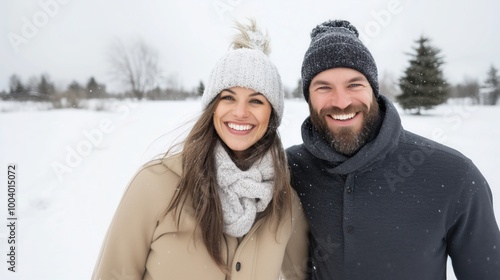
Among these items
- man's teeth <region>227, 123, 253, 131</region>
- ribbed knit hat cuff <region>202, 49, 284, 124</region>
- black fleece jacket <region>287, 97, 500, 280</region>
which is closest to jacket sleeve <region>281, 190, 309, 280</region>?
black fleece jacket <region>287, 97, 500, 280</region>

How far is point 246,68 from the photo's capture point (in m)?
2.09

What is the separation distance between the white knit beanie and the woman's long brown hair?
105mm

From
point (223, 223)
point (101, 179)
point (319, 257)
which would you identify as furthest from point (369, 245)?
point (101, 179)

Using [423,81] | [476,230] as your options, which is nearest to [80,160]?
[476,230]

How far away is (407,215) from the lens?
6.05 ft

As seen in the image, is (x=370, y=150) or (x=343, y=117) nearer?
(x=370, y=150)

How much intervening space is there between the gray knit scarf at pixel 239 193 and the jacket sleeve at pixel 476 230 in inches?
44.1

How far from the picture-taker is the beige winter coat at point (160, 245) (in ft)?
6.06

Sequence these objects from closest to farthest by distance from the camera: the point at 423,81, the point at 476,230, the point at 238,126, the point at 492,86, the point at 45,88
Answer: the point at 476,230 < the point at 238,126 < the point at 45,88 < the point at 492,86 < the point at 423,81

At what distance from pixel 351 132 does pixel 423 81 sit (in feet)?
63.6

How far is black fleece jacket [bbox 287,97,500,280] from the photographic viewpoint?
1.82 metres

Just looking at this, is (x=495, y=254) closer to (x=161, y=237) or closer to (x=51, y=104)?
(x=161, y=237)

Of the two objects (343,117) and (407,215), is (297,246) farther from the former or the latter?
(343,117)

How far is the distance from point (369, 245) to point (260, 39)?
1.61 m
